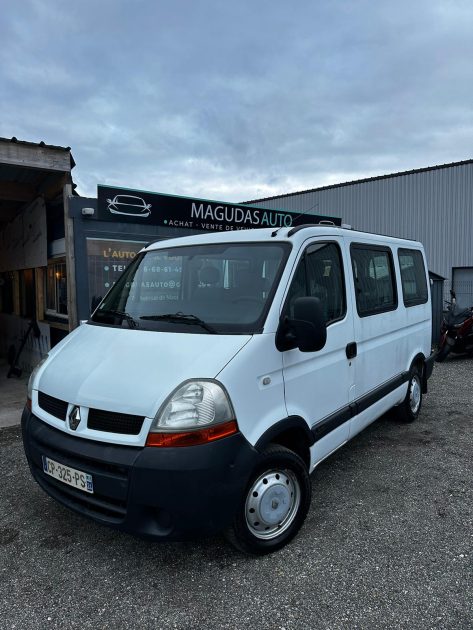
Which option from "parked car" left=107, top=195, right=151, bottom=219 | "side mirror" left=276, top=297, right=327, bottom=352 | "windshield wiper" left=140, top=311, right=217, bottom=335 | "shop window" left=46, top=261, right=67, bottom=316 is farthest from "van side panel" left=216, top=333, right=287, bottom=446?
"shop window" left=46, top=261, right=67, bottom=316

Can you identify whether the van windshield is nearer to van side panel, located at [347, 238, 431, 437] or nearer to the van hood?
the van hood

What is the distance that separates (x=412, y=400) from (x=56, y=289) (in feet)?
19.5

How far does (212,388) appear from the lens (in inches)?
89.8

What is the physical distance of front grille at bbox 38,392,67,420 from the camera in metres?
2.59

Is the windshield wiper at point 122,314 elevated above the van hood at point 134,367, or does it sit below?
above

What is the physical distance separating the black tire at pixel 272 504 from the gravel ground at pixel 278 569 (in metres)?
0.13

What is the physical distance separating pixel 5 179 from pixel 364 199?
565 inches

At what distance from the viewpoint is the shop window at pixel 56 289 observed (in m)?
7.30

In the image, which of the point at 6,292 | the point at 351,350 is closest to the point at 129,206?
the point at 351,350

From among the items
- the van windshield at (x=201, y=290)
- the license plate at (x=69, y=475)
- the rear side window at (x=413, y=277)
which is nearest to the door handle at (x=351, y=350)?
the van windshield at (x=201, y=290)

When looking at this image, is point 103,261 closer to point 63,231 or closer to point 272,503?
point 63,231

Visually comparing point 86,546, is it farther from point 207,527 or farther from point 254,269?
point 254,269

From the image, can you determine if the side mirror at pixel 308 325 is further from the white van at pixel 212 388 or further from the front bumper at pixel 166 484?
the front bumper at pixel 166 484

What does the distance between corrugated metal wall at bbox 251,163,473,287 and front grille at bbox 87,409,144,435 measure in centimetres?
1512
